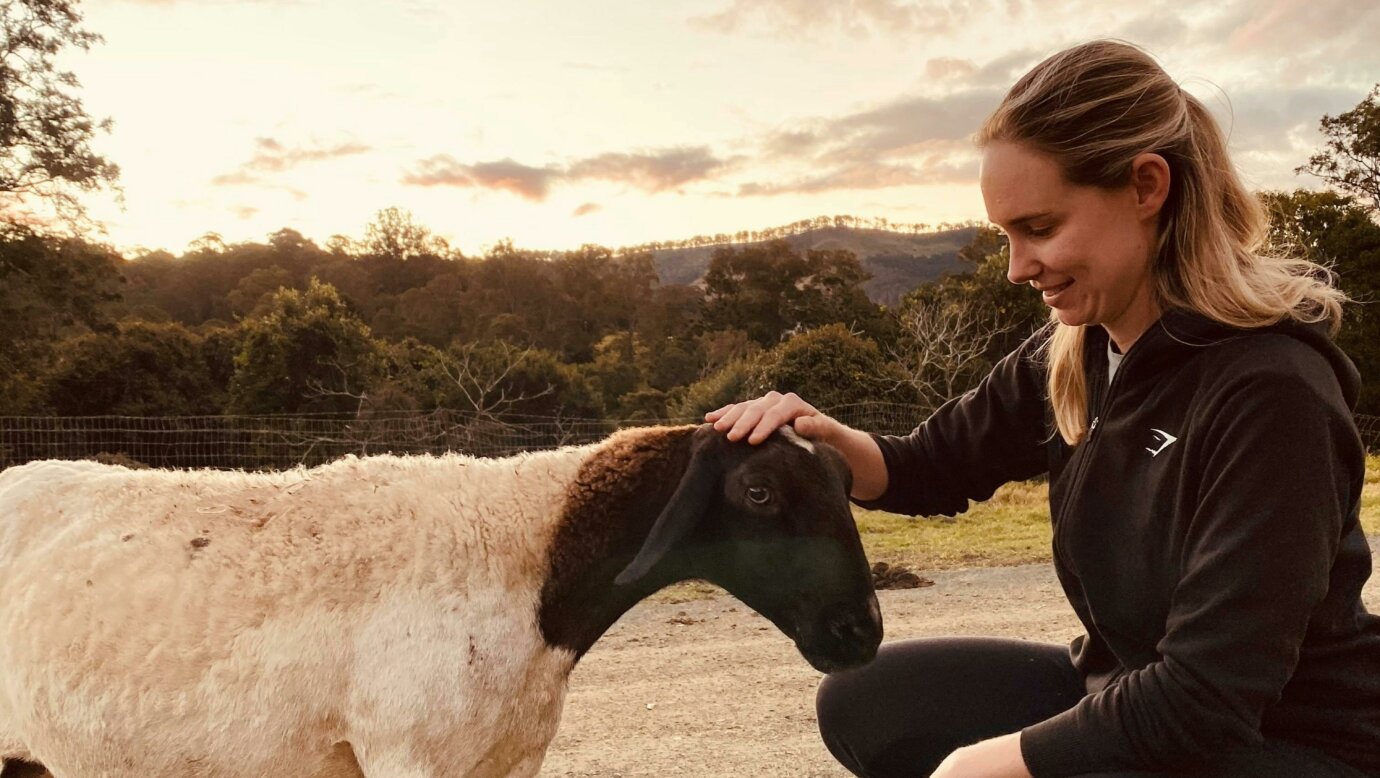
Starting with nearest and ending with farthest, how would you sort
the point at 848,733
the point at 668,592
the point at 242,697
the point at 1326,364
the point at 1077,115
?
the point at 1326,364
the point at 1077,115
the point at 242,697
the point at 848,733
the point at 668,592

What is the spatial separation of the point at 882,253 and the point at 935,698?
5839 inches

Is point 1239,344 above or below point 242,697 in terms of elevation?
above

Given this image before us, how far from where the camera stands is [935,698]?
3699 mm

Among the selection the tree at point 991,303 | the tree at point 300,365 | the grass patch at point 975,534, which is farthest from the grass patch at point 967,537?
the tree at point 300,365

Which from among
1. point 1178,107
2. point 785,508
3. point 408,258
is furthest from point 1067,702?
point 408,258

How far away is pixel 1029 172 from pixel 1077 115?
197 millimetres

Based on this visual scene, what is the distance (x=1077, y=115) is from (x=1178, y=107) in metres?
0.31

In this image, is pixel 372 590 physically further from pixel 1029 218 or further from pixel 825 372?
pixel 825 372

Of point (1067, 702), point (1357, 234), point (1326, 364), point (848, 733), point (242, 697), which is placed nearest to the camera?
point (1326, 364)

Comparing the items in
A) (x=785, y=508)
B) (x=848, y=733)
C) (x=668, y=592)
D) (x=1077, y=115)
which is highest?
(x=1077, y=115)

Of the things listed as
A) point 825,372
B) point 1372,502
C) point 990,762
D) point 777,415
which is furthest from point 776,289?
point 990,762

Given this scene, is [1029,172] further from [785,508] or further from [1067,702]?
[1067,702]

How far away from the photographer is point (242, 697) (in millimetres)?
3328

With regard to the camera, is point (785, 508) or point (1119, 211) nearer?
point (1119, 211)
